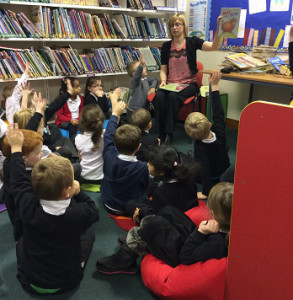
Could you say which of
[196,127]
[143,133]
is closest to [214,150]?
[196,127]

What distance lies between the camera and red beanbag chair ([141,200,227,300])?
1290 millimetres

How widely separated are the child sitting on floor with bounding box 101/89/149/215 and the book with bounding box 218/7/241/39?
168 centimetres

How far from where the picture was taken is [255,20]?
12.2ft

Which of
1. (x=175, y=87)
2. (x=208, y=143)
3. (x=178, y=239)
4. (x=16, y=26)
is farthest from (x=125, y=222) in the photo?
(x=16, y=26)

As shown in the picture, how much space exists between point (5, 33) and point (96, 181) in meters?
1.97

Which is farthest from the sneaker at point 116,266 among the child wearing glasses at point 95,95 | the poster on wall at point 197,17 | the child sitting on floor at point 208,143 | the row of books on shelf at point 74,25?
the poster on wall at point 197,17

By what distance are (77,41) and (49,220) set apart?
10.8 feet

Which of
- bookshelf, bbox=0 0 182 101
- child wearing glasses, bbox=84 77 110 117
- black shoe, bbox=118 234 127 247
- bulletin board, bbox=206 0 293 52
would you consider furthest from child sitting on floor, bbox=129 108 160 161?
bulletin board, bbox=206 0 293 52

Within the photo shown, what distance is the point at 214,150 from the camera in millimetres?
2348

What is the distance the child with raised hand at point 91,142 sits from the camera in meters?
2.42

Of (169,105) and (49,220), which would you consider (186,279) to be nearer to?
(49,220)

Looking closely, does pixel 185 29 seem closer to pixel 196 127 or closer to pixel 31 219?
pixel 196 127

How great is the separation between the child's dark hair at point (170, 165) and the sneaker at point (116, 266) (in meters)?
0.51

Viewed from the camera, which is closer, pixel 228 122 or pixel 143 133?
pixel 143 133
